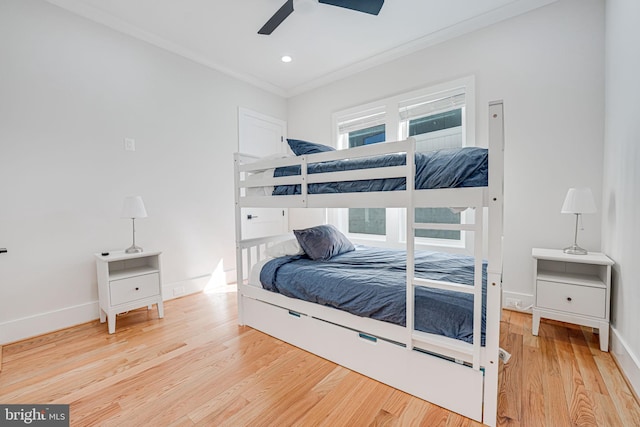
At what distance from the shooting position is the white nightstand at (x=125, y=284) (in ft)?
7.66

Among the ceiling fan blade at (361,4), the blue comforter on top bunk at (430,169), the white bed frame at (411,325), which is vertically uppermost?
the ceiling fan blade at (361,4)

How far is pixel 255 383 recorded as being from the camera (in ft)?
5.41

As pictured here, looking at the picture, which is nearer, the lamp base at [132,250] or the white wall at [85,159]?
the white wall at [85,159]

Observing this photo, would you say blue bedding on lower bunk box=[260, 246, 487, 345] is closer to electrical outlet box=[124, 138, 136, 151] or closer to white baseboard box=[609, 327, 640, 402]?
white baseboard box=[609, 327, 640, 402]

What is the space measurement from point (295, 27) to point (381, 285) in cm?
261

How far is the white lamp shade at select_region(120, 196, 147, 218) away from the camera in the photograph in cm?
248

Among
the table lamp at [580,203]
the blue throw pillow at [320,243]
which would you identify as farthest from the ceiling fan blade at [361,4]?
the table lamp at [580,203]

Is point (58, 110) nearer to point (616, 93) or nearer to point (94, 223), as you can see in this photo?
point (94, 223)

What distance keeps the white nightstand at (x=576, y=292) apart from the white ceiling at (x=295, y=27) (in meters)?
2.20

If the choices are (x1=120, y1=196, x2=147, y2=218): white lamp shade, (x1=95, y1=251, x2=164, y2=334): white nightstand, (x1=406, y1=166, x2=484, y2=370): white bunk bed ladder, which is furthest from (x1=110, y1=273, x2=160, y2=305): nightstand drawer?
(x1=406, y1=166, x2=484, y2=370): white bunk bed ladder

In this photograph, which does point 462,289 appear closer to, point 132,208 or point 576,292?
point 576,292

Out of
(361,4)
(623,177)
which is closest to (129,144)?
(361,4)

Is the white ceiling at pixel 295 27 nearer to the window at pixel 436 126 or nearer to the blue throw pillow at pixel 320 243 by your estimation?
the window at pixel 436 126

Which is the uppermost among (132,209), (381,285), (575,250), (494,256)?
(132,209)
